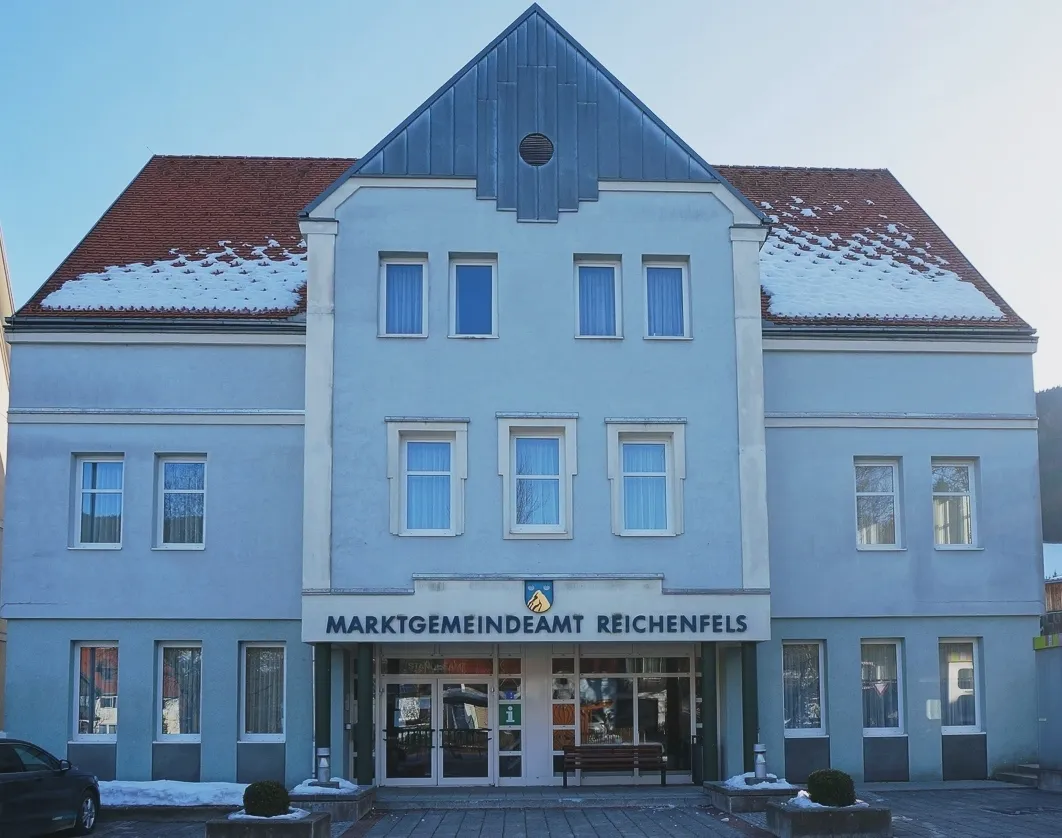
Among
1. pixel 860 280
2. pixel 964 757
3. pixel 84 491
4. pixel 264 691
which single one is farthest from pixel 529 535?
pixel 964 757

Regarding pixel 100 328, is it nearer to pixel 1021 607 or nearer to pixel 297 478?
pixel 297 478

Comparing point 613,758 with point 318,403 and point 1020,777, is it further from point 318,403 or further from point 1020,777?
point 318,403

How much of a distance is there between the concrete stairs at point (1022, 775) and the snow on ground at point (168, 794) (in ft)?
43.8

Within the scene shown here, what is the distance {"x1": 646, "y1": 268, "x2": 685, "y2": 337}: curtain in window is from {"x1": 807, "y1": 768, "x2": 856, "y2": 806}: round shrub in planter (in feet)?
26.8

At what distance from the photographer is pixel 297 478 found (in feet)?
76.8

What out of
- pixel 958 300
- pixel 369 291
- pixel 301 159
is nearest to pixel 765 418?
pixel 958 300

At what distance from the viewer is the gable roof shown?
22719 millimetres

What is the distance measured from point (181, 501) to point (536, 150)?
886 centimetres

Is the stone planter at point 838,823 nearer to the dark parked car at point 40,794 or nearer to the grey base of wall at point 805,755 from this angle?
the grey base of wall at point 805,755

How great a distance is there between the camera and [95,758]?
74.5ft

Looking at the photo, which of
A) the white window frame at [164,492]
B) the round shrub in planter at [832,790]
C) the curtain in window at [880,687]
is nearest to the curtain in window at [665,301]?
the curtain in window at [880,687]

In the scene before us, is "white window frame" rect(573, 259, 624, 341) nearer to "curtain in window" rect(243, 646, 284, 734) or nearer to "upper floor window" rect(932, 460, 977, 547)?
"upper floor window" rect(932, 460, 977, 547)

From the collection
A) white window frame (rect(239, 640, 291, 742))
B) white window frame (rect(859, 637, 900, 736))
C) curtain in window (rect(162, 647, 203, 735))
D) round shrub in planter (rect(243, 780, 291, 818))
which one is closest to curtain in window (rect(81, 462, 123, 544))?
curtain in window (rect(162, 647, 203, 735))

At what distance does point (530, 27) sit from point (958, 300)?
31.8 feet
